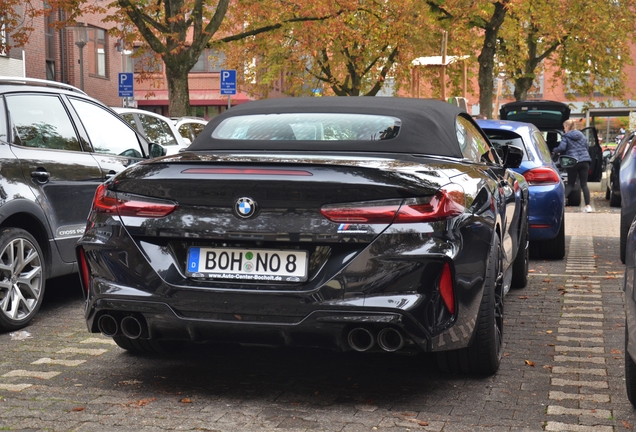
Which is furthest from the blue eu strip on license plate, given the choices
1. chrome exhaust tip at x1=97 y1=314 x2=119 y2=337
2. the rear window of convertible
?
the rear window of convertible

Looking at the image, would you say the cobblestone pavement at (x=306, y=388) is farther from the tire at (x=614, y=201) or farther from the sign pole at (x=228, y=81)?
the sign pole at (x=228, y=81)

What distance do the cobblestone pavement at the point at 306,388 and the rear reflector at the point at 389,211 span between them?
2.90 feet

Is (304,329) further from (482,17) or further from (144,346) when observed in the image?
(482,17)

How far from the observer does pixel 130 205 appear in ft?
15.4

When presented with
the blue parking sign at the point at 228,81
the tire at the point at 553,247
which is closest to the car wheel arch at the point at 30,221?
the tire at the point at 553,247

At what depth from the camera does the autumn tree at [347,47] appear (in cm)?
2695

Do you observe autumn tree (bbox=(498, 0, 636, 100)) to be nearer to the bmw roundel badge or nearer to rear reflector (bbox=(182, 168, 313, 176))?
rear reflector (bbox=(182, 168, 313, 176))

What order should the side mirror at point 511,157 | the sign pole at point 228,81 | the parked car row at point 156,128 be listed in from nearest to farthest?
the side mirror at point 511,157 < the parked car row at point 156,128 < the sign pole at point 228,81

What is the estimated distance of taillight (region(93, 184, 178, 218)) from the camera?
15.2 feet

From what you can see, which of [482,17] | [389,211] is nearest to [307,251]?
[389,211]

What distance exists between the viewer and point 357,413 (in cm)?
458

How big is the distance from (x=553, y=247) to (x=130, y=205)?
728cm

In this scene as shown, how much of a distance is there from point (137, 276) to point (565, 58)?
37.7m

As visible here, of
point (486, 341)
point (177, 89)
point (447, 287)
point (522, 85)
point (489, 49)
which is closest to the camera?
point (447, 287)
